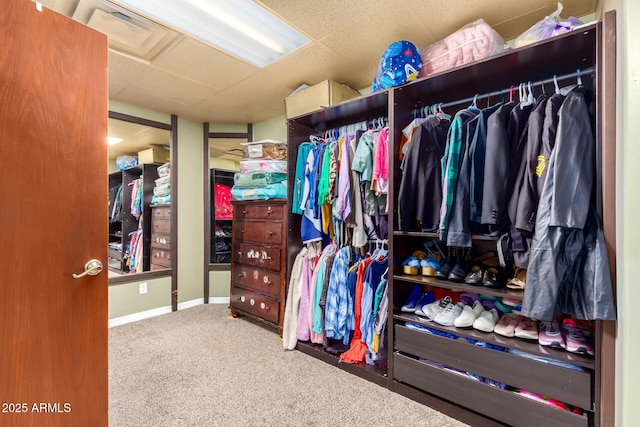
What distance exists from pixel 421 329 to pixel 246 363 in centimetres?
129

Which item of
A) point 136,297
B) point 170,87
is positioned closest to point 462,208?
point 170,87

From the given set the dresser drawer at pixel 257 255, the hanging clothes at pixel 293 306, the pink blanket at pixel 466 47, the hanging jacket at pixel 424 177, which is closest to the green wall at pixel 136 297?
the dresser drawer at pixel 257 255

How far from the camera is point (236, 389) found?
6.08ft

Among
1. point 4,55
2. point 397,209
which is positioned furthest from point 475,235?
point 4,55

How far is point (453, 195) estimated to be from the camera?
1585 mm

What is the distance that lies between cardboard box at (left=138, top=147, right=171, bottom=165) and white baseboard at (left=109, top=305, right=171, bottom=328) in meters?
1.73

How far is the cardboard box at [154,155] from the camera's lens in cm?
358

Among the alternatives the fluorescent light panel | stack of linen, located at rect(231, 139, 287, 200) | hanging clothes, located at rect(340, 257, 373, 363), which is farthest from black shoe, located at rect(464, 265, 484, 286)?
the fluorescent light panel

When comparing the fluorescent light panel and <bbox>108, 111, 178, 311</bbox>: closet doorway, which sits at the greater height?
the fluorescent light panel

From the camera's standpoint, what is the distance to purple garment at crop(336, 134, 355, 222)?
2.11 metres

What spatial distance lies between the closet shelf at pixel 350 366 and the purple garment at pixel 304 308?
0.07m

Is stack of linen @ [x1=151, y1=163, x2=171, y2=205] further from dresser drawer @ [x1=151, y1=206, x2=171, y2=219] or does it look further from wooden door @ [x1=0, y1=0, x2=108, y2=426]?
wooden door @ [x1=0, y1=0, x2=108, y2=426]

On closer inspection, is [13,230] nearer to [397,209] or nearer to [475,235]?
[397,209]

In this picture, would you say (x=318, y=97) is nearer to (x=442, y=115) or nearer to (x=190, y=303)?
(x=442, y=115)
